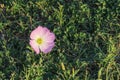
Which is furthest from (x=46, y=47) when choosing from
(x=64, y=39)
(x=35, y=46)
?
(x=64, y=39)

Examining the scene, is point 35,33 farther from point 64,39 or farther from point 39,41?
point 64,39

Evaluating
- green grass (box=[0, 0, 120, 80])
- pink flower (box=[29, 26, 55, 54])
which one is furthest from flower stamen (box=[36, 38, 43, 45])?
green grass (box=[0, 0, 120, 80])

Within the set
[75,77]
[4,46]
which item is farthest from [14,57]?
[75,77]

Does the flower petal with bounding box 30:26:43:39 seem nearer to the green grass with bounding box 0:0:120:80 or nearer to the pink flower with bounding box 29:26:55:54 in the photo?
the pink flower with bounding box 29:26:55:54

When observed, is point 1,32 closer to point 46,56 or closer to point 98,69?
point 46,56

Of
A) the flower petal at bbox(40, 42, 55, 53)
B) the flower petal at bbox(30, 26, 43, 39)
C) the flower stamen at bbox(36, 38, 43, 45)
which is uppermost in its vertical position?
the flower petal at bbox(30, 26, 43, 39)

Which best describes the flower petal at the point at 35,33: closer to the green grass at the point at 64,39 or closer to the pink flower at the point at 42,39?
the pink flower at the point at 42,39

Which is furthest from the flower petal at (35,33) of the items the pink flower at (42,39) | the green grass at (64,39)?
the green grass at (64,39)
